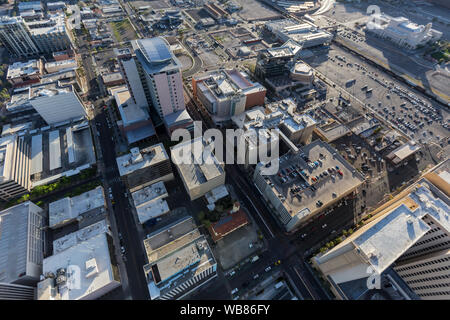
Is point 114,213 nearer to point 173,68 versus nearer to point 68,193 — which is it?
point 68,193

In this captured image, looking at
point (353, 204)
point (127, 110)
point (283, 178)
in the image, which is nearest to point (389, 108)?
point (353, 204)

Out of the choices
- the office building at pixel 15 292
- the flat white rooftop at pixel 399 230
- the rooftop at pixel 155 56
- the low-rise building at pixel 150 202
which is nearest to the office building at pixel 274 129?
the low-rise building at pixel 150 202

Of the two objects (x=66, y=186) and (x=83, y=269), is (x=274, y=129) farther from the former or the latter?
(x=66, y=186)

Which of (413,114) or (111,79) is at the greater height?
(413,114)

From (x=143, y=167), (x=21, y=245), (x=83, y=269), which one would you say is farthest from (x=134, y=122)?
(x=83, y=269)

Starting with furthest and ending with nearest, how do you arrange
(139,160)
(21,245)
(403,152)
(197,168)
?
(403,152) → (197,168) → (139,160) → (21,245)

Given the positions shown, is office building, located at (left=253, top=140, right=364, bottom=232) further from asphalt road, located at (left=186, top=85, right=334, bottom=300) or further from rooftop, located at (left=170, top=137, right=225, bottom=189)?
rooftop, located at (left=170, top=137, right=225, bottom=189)
